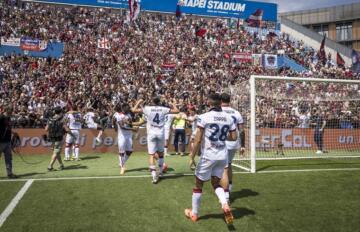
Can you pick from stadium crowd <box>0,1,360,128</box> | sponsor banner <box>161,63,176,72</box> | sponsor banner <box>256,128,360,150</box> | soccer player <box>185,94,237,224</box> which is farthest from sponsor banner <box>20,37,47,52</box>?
soccer player <box>185,94,237,224</box>

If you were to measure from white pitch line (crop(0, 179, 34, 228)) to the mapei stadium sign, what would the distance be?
32.4m

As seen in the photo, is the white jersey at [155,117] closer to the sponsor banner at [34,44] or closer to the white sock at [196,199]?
→ the white sock at [196,199]

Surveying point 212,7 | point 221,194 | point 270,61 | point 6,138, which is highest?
point 212,7

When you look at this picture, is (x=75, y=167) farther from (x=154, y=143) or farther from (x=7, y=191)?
(x=154, y=143)

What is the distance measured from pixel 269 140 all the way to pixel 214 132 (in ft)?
39.1

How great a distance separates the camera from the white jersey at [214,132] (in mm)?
6844

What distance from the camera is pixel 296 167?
13266 mm

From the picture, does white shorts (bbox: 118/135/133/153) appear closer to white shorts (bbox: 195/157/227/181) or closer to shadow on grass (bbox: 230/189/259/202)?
shadow on grass (bbox: 230/189/259/202)

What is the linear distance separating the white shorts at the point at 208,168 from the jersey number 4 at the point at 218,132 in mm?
425

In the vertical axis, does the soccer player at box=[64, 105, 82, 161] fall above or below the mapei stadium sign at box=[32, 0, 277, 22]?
below

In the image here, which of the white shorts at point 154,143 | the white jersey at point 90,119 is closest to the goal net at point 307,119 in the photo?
the white shorts at point 154,143

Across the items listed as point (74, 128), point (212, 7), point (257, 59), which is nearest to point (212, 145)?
point (74, 128)

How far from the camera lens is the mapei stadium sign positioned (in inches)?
1613

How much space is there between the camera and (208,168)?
6.89 meters
